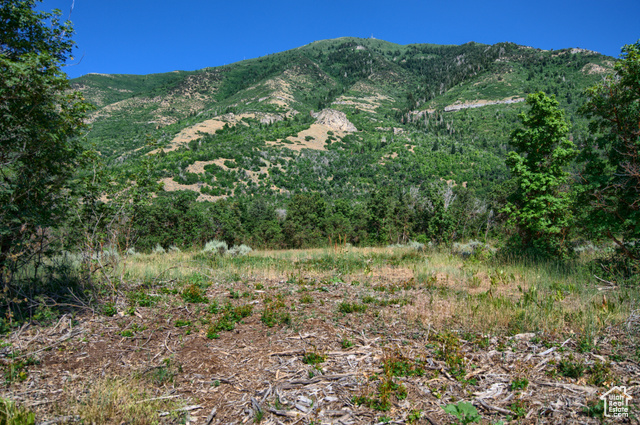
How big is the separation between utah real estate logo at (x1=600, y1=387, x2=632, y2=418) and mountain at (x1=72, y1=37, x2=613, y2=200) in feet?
26.2

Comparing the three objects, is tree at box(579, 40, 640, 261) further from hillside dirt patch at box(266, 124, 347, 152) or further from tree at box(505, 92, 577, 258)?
hillside dirt patch at box(266, 124, 347, 152)

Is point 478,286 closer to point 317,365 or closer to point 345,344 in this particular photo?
point 345,344

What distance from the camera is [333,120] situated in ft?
303

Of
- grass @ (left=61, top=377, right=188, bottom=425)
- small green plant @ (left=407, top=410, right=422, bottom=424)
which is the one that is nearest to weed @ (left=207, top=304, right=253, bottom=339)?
grass @ (left=61, top=377, right=188, bottom=425)

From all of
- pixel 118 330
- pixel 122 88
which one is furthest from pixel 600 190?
pixel 122 88

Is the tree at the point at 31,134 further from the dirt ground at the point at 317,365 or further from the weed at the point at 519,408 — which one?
the weed at the point at 519,408

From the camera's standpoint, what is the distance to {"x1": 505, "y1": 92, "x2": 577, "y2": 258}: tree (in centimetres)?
924

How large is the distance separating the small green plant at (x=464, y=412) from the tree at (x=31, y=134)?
5.88 meters

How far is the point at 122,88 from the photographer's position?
138125 millimetres

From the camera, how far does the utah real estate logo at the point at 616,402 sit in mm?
2893

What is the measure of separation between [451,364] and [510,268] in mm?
6215

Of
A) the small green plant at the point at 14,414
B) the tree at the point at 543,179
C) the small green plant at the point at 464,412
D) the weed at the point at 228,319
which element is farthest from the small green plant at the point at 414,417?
the tree at the point at 543,179

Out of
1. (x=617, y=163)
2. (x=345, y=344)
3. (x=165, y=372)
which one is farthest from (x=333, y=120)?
(x=165, y=372)

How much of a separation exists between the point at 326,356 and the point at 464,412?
69.0 inches
